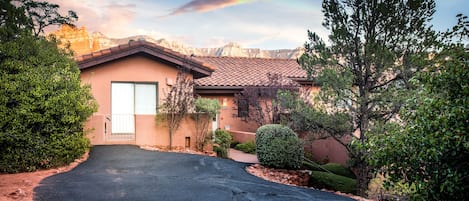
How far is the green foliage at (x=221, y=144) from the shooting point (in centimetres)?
1424

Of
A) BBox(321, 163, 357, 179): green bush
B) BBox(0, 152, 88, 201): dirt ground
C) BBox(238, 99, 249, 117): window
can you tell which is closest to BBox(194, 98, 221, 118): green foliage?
BBox(238, 99, 249, 117): window

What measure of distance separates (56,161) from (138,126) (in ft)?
15.0

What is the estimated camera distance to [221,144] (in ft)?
49.4

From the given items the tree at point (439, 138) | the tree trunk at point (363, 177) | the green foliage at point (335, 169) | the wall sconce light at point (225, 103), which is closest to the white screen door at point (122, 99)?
the wall sconce light at point (225, 103)

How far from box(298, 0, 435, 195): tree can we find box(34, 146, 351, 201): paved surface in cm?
261

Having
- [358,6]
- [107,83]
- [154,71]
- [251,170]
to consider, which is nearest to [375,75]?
[358,6]

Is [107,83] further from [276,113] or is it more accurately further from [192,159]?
[276,113]

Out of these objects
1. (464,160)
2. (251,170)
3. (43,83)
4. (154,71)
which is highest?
(154,71)

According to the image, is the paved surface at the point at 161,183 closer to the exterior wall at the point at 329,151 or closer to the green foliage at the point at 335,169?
the green foliage at the point at 335,169

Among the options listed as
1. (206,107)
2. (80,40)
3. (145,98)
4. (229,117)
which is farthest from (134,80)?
(80,40)

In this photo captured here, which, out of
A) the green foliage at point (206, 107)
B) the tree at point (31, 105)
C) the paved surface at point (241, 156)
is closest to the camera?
the tree at point (31, 105)

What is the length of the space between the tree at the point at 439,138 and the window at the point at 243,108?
15.1 meters

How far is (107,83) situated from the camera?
1516 cm

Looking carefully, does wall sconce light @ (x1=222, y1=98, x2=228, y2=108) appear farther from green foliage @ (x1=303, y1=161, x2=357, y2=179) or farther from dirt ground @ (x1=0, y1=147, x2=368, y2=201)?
green foliage @ (x1=303, y1=161, x2=357, y2=179)
